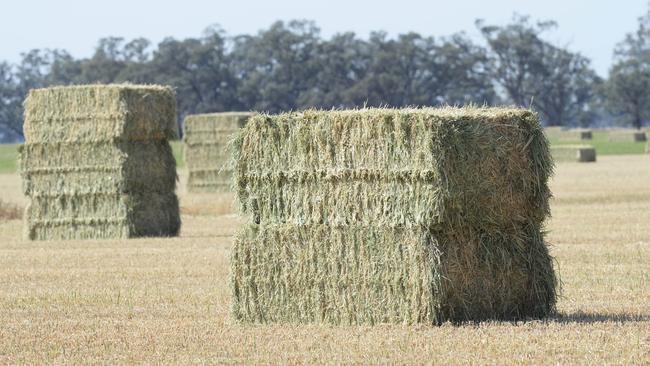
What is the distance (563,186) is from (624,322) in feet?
87.7

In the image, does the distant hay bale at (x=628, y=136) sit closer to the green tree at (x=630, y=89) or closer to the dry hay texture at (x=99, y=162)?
the green tree at (x=630, y=89)

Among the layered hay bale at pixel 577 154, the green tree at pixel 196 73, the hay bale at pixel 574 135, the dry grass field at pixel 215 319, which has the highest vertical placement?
the green tree at pixel 196 73

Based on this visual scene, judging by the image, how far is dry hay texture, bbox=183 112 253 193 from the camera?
128ft

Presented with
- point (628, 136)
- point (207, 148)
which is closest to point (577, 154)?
point (207, 148)

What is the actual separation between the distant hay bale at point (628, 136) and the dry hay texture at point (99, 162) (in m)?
59.4

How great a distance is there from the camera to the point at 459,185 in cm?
1247

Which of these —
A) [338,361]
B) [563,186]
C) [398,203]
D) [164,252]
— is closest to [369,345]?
[338,361]

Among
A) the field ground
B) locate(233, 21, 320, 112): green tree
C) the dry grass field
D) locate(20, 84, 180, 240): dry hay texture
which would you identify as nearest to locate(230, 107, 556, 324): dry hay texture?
the dry grass field

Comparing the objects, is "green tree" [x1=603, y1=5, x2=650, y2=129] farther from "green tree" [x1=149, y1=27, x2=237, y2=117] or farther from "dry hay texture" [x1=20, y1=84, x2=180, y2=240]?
"dry hay texture" [x1=20, y1=84, x2=180, y2=240]

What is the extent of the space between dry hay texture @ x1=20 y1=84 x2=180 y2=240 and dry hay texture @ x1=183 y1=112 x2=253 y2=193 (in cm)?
1372

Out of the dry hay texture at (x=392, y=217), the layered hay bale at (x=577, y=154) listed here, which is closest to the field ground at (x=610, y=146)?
the layered hay bale at (x=577, y=154)

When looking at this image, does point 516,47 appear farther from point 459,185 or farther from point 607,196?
point 459,185

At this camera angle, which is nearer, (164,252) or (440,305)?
(440,305)

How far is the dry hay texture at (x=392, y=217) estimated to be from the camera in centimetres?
1250
